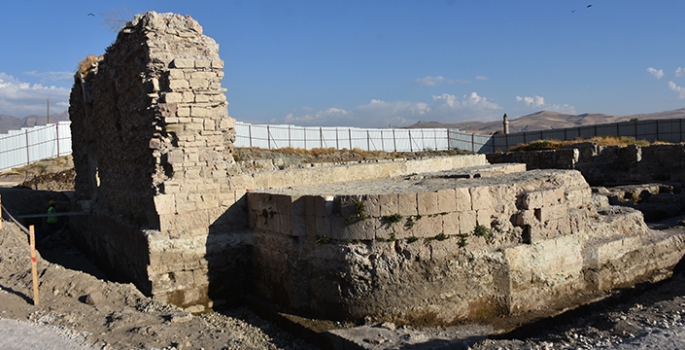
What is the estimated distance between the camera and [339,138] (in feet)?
105

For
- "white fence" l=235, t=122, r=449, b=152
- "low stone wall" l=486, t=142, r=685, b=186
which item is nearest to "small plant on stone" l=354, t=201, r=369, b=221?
"low stone wall" l=486, t=142, r=685, b=186

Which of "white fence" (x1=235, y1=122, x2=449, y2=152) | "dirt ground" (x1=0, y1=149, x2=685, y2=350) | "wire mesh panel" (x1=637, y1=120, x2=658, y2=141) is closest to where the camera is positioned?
"dirt ground" (x1=0, y1=149, x2=685, y2=350)

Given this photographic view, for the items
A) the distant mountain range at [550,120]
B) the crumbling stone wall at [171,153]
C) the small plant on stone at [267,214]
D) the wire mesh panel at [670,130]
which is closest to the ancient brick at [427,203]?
the small plant on stone at [267,214]

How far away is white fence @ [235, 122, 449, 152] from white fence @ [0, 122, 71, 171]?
30.9ft

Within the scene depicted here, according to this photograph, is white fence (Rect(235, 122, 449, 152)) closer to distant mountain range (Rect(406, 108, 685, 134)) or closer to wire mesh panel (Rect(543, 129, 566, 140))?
wire mesh panel (Rect(543, 129, 566, 140))

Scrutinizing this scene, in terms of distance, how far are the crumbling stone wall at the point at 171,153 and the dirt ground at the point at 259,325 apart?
672mm

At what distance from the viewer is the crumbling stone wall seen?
7.22 m

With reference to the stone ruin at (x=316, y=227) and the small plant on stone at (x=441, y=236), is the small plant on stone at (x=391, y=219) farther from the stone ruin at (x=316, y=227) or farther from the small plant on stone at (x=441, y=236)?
the small plant on stone at (x=441, y=236)

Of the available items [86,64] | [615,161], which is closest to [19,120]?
[86,64]

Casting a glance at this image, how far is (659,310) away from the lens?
17.8 ft

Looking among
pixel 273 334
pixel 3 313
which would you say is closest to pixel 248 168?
pixel 273 334

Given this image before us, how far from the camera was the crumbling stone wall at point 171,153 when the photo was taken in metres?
7.22

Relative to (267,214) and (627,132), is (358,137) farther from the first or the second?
(267,214)

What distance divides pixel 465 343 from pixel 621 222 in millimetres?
4105
